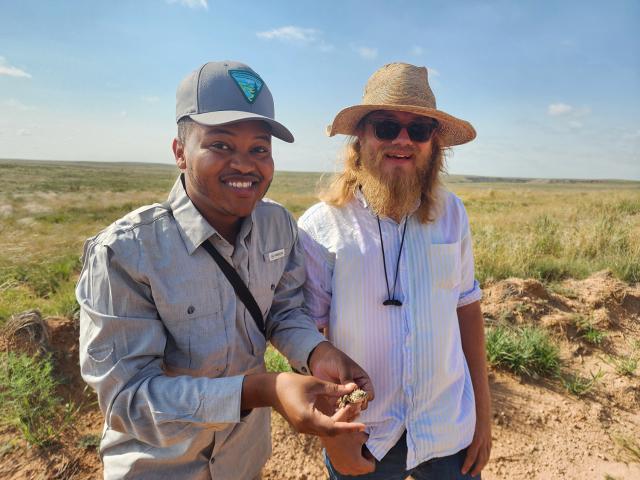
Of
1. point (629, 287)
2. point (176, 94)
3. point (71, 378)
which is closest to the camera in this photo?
point (176, 94)

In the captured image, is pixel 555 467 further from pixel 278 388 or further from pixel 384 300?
pixel 278 388

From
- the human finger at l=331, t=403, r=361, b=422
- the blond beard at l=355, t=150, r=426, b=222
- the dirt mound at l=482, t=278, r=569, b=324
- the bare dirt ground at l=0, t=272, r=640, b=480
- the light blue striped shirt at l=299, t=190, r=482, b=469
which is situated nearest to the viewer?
the human finger at l=331, t=403, r=361, b=422

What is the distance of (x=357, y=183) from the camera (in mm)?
2086

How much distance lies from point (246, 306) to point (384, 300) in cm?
65

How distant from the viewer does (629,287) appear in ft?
17.5

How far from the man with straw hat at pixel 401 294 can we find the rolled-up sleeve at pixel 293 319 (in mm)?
111

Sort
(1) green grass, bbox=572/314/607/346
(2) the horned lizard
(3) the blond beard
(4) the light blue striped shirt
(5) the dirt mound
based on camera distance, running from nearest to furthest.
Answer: (2) the horned lizard < (4) the light blue striped shirt < (3) the blond beard < (1) green grass, bbox=572/314/607/346 < (5) the dirt mound

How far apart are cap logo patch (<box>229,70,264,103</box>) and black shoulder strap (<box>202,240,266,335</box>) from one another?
0.58 metres

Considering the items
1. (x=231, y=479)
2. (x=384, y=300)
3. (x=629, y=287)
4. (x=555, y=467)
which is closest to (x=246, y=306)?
(x=384, y=300)

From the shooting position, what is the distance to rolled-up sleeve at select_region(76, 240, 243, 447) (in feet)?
3.96

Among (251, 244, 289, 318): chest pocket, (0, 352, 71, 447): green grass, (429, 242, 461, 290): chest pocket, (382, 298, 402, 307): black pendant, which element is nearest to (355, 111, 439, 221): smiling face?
(429, 242, 461, 290): chest pocket

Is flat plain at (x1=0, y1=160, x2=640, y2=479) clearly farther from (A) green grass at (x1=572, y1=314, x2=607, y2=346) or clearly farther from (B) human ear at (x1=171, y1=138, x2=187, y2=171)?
(B) human ear at (x1=171, y1=138, x2=187, y2=171)

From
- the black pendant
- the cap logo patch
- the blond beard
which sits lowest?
the black pendant

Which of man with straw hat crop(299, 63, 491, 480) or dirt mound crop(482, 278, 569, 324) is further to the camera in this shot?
dirt mound crop(482, 278, 569, 324)
